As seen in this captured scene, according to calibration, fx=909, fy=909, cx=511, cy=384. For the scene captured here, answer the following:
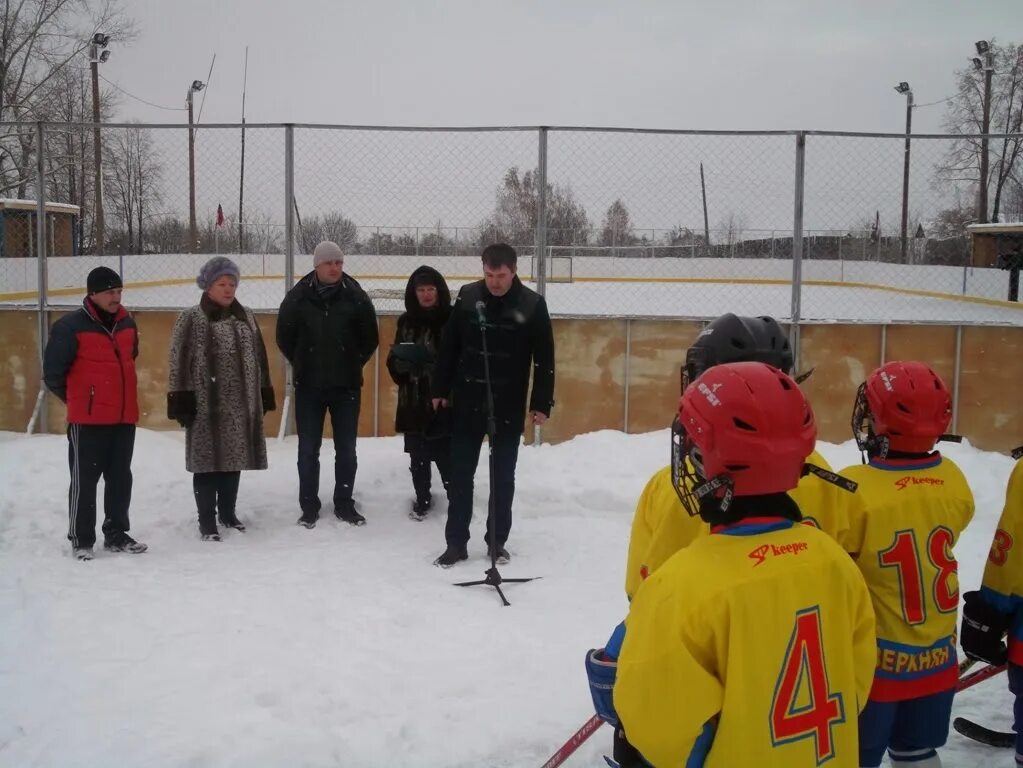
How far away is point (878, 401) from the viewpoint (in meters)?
2.95

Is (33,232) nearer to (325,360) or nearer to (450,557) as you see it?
(325,360)

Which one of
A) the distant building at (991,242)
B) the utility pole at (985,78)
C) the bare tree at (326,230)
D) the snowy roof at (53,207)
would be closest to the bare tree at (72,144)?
the snowy roof at (53,207)

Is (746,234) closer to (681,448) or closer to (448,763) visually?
(448,763)

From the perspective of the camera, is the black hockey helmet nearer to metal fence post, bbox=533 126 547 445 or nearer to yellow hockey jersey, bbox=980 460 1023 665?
yellow hockey jersey, bbox=980 460 1023 665

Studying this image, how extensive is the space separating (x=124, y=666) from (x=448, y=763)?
5.59ft

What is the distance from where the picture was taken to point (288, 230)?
849 cm

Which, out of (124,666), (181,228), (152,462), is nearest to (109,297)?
(152,462)

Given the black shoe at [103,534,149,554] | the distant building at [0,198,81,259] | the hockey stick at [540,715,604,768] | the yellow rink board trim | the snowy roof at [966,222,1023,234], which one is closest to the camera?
the hockey stick at [540,715,604,768]

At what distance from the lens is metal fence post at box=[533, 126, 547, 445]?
8180 mm

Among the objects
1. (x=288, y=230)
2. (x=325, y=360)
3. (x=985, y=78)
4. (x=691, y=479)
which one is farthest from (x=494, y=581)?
(x=985, y=78)

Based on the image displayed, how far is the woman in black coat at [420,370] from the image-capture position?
21.5 feet

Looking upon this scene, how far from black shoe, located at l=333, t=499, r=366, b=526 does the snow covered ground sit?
110 millimetres

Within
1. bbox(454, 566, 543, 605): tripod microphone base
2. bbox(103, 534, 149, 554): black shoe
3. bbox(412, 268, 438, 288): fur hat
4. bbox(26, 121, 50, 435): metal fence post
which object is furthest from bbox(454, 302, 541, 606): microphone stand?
bbox(26, 121, 50, 435): metal fence post

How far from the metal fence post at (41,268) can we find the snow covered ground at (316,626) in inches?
41.9
